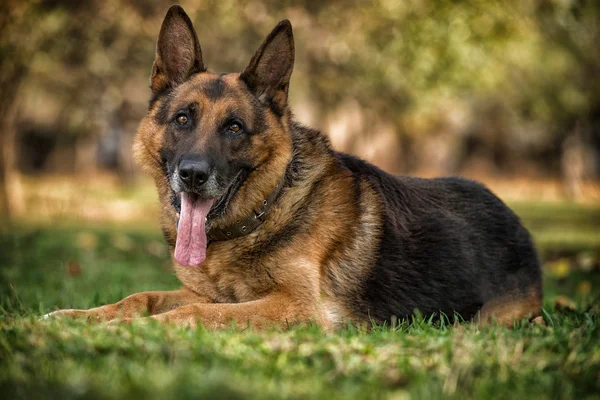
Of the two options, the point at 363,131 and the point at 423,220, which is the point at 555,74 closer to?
the point at 363,131

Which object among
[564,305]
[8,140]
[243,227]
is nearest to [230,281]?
[243,227]

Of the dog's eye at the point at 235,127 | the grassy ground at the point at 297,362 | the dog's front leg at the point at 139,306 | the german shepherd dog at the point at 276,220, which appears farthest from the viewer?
the dog's eye at the point at 235,127

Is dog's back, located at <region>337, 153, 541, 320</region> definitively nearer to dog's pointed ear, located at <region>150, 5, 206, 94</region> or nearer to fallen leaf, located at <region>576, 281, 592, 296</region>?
dog's pointed ear, located at <region>150, 5, 206, 94</region>

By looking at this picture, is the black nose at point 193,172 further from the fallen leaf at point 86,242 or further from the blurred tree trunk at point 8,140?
the blurred tree trunk at point 8,140

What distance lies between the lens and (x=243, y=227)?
15.9 ft

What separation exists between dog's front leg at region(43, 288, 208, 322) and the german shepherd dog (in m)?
0.01

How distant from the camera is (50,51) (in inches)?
584

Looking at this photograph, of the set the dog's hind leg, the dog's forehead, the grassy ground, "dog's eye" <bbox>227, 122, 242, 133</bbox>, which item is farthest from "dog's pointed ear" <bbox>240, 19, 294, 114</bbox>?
the dog's hind leg

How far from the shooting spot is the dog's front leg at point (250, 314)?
169 inches

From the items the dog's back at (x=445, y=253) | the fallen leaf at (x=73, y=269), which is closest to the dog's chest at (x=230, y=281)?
the dog's back at (x=445, y=253)

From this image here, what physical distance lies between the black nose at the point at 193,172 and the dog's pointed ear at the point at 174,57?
97 cm

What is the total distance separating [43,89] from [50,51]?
9.00m

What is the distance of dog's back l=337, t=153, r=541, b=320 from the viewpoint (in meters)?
5.02

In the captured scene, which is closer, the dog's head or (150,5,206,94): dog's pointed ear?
the dog's head
